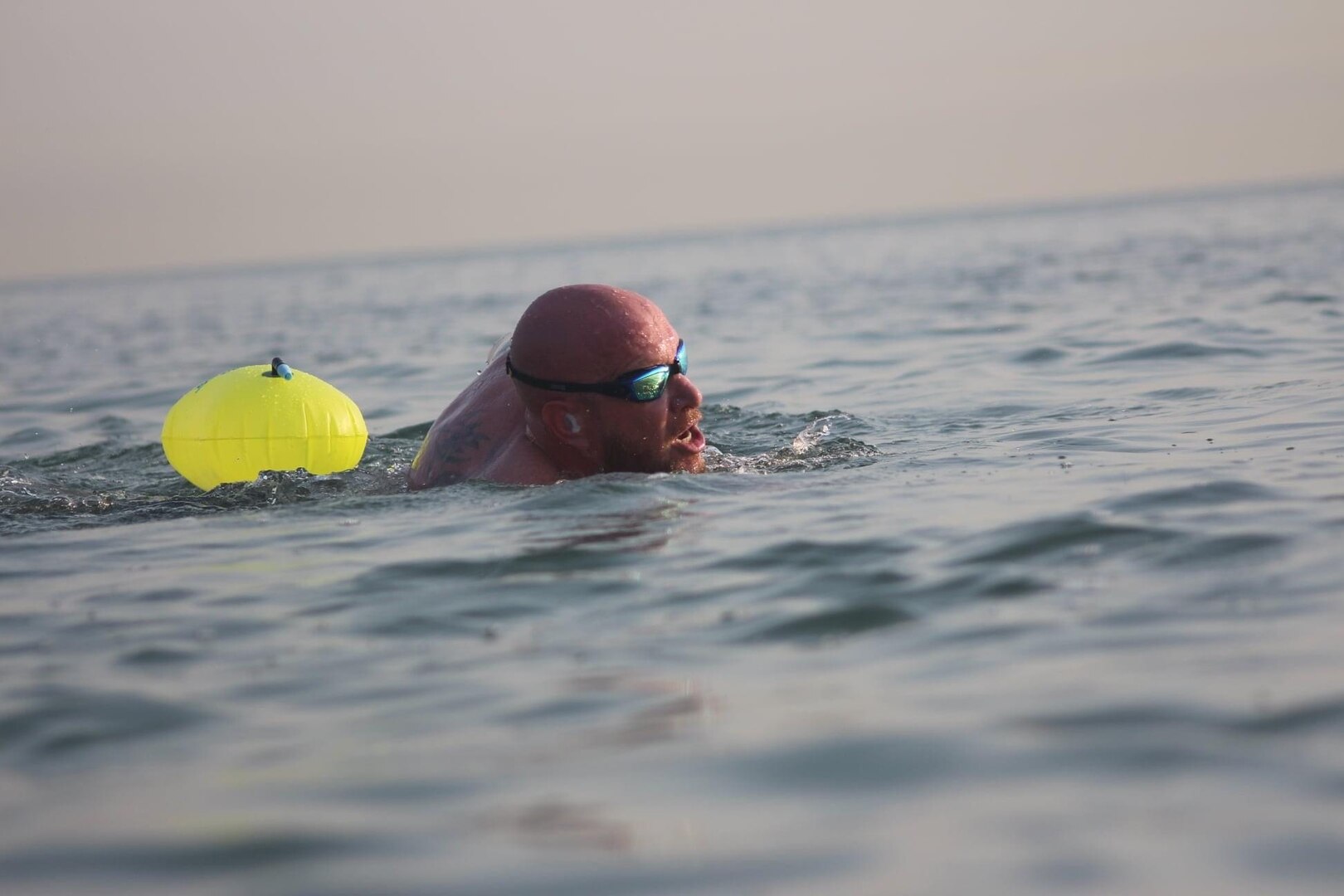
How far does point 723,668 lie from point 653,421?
8.98 feet

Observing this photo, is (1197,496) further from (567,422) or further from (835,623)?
(567,422)

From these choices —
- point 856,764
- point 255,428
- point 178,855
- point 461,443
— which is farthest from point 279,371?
point 856,764

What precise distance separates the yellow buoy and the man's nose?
1.92 meters

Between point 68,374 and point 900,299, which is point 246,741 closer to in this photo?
point 68,374

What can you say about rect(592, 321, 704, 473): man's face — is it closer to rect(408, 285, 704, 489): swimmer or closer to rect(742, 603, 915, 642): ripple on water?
rect(408, 285, 704, 489): swimmer

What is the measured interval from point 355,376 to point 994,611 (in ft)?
→ 39.1

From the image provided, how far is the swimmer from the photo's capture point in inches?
258

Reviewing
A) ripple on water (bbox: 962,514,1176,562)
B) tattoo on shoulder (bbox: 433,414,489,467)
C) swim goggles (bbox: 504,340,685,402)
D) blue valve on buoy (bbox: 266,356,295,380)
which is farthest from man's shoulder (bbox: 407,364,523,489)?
ripple on water (bbox: 962,514,1176,562)

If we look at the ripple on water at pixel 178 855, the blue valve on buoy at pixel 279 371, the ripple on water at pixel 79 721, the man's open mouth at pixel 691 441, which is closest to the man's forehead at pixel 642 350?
the man's open mouth at pixel 691 441

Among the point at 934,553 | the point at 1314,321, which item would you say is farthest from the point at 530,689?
the point at 1314,321

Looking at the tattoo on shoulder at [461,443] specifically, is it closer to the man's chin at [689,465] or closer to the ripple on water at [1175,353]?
the man's chin at [689,465]

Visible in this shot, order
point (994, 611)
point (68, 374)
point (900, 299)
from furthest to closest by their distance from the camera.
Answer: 1. point (900, 299)
2. point (68, 374)
3. point (994, 611)

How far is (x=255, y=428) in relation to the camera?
7.36 meters

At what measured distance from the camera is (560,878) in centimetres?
290
